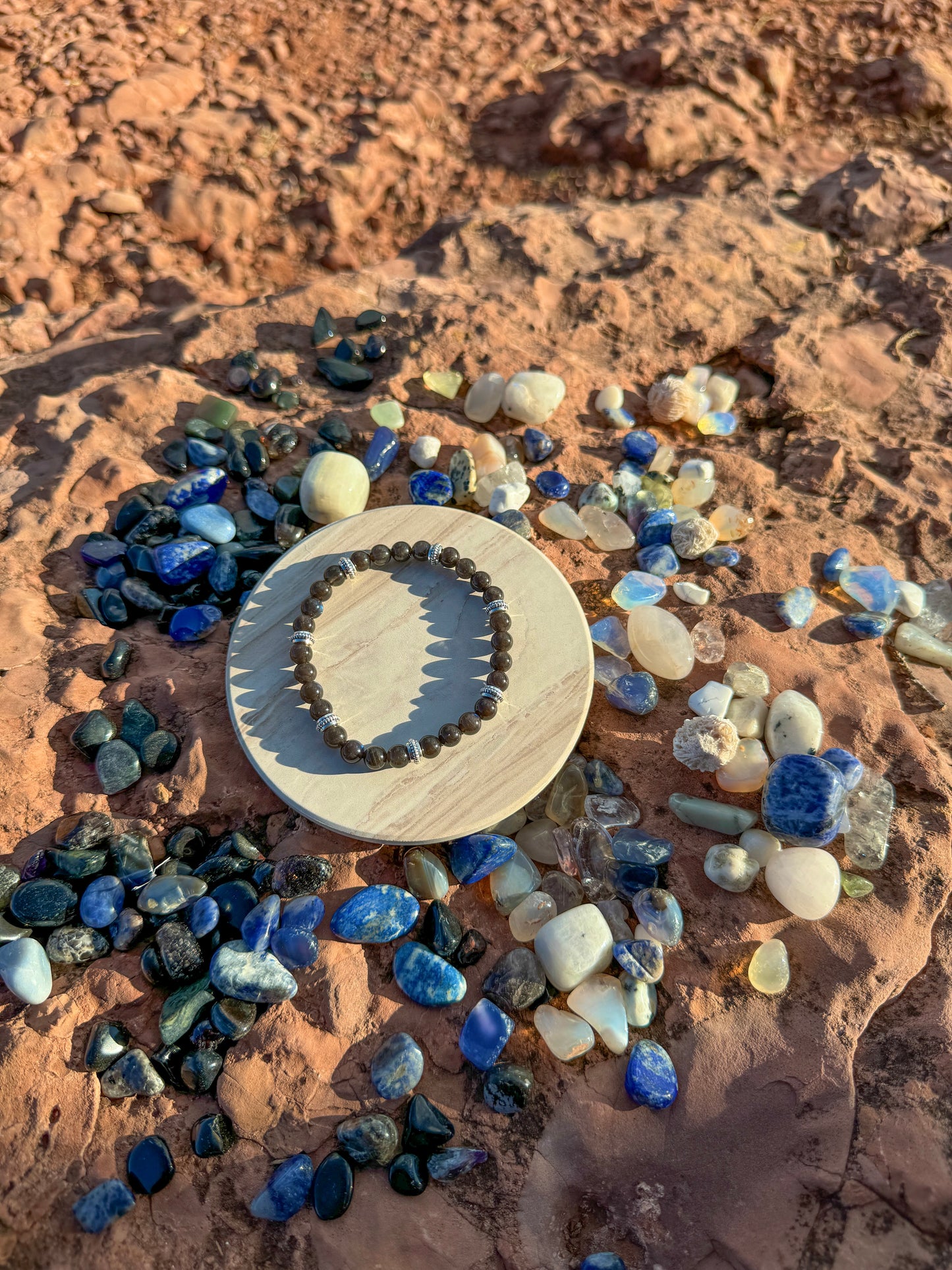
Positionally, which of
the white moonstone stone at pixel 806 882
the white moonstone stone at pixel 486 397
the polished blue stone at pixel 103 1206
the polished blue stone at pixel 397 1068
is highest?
the white moonstone stone at pixel 486 397

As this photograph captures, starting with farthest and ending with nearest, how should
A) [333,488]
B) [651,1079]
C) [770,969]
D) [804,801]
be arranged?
1. [333,488]
2. [804,801]
3. [770,969]
4. [651,1079]

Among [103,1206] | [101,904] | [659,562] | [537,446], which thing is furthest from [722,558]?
[103,1206]

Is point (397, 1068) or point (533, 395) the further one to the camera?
point (533, 395)

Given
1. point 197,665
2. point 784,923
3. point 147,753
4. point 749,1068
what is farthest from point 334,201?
point 749,1068

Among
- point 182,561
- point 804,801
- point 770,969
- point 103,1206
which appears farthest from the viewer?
point 182,561

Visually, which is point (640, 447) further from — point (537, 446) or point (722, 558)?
point (722, 558)

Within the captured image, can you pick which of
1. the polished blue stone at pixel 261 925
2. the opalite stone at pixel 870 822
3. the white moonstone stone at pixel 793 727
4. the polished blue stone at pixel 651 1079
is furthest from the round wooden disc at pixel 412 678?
the opalite stone at pixel 870 822

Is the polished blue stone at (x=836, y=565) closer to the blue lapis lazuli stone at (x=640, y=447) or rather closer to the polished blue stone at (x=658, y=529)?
the polished blue stone at (x=658, y=529)
